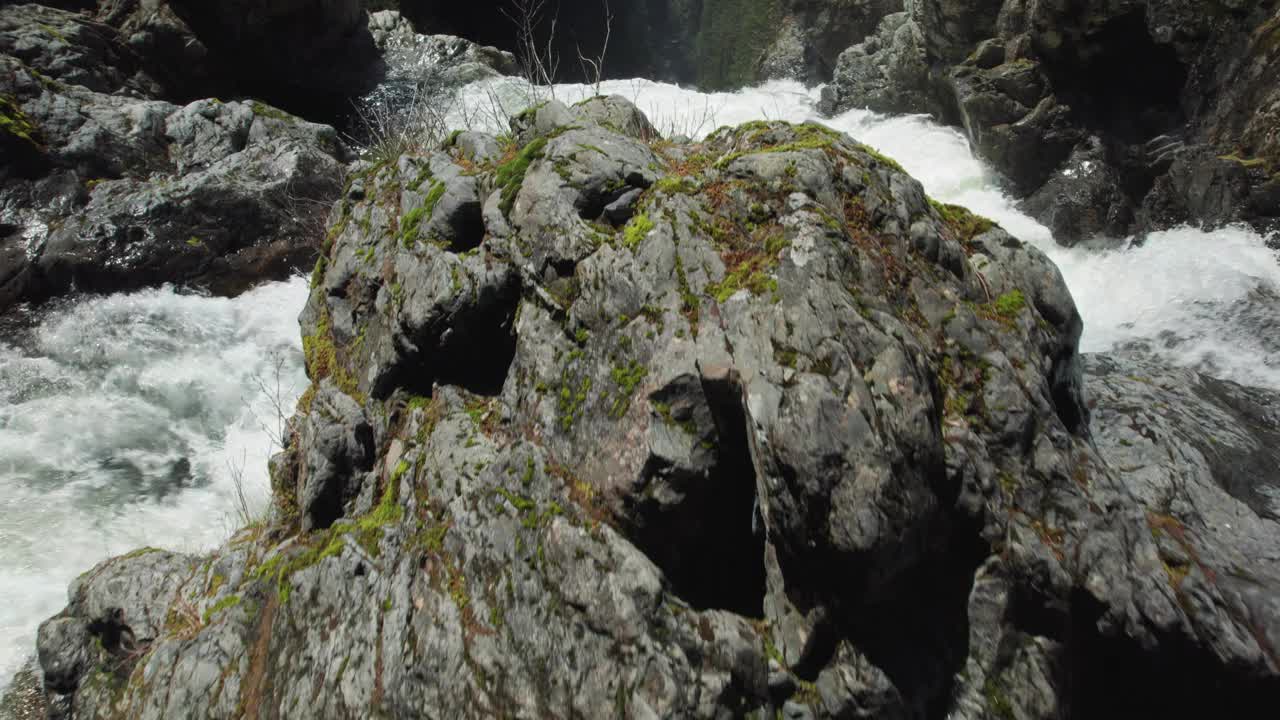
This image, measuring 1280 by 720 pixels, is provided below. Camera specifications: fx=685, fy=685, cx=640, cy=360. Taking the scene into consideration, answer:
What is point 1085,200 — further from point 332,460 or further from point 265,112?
point 265,112

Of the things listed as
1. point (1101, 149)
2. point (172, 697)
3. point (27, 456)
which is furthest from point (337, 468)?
point (1101, 149)

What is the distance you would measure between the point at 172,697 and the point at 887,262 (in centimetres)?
469

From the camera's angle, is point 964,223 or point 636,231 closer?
point 636,231

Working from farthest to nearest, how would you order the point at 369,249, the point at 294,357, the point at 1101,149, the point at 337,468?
the point at 1101,149
the point at 294,357
the point at 369,249
the point at 337,468

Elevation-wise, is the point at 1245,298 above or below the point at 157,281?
above

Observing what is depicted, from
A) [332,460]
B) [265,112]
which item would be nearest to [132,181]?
[265,112]

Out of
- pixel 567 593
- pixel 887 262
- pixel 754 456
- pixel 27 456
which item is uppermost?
pixel 887 262

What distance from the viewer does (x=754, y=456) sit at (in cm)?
303

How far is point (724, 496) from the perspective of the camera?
3215 millimetres

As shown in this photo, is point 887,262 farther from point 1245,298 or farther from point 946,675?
point 1245,298

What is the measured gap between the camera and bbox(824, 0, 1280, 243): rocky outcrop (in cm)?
958

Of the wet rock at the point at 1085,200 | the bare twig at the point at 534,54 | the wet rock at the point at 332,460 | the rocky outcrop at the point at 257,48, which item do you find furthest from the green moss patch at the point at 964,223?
the rocky outcrop at the point at 257,48

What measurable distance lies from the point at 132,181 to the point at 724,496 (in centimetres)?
1095

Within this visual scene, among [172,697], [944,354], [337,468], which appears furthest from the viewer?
[337,468]
